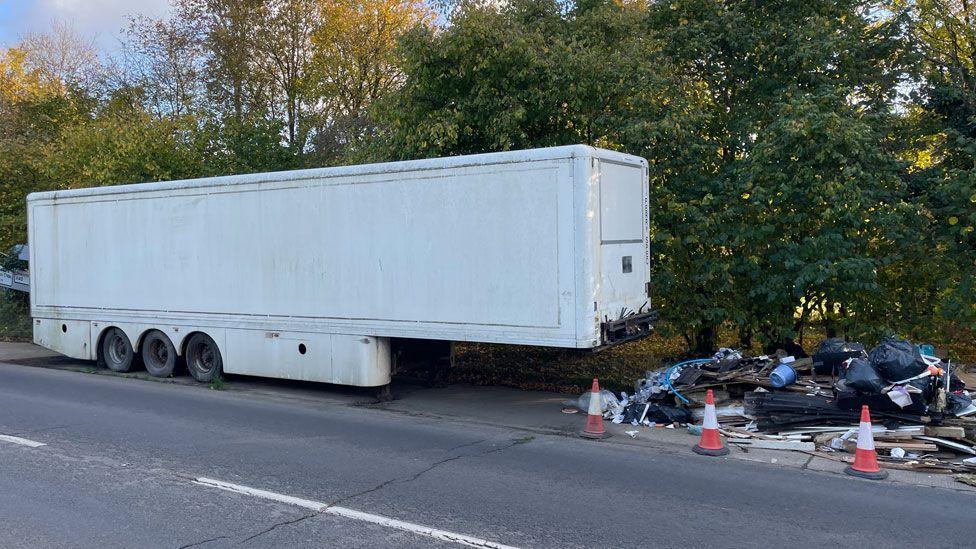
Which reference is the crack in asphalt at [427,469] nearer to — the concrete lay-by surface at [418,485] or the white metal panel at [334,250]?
the concrete lay-by surface at [418,485]

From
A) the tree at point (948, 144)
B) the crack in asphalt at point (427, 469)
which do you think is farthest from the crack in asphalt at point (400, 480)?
the tree at point (948, 144)

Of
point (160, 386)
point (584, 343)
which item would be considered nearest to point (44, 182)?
point (160, 386)

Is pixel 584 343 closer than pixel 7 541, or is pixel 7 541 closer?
pixel 7 541

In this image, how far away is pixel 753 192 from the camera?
10.5 metres

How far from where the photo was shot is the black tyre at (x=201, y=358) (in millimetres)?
12289

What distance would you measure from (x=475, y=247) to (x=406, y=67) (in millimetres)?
4774

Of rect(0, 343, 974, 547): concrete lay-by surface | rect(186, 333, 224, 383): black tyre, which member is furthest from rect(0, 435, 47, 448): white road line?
rect(186, 333, 224, 383): black tyre

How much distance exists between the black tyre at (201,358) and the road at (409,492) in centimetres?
292

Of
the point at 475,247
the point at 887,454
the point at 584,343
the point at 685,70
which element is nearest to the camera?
the point at 887,454

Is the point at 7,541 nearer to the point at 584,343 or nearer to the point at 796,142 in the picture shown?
the point at 584,343

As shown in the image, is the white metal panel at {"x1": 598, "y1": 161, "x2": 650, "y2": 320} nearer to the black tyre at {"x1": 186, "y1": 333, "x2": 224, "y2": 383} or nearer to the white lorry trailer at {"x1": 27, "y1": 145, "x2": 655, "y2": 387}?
the white lorry trailer at {"x1": 27, "y1": 145, "x2": 655, "y2": 387}

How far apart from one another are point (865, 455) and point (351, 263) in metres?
6.70

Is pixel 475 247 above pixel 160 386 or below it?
above

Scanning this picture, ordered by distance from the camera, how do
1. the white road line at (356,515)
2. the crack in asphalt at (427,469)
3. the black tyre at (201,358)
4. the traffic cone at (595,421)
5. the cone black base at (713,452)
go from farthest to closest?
1. the black tyre at (201,358)
2. the traffic cone at (595,421)
3. the cone black base at (713,452)
4. the crack in asphalt at (427,469)
5. the white road line at (356,515)
